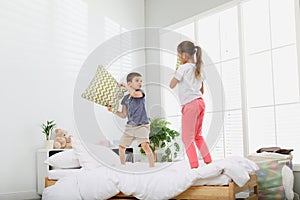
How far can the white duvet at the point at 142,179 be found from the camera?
7.21ft

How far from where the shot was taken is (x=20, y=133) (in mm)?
3434

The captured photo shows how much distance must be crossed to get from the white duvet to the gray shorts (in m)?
0.18

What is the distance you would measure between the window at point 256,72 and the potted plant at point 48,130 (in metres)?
1.26

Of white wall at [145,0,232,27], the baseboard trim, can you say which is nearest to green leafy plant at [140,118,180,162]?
the baseboard trim

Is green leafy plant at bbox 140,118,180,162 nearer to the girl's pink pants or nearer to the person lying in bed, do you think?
the person lying in bed

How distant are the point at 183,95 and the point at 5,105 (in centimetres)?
182

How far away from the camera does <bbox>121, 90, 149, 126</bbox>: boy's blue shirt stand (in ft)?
7.80

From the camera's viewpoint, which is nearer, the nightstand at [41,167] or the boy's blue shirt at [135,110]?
the boy's blue shirt at [135,110]

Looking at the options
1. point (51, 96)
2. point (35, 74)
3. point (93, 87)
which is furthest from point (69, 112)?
point (93, 87)

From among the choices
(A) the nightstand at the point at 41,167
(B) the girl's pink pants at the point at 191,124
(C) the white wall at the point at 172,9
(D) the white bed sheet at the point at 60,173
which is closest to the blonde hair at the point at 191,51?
(B) the girl's pink pants at the point at 191,124

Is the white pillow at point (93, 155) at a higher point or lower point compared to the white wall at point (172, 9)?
lower

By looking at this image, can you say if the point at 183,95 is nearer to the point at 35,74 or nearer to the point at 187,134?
the point at 187,134

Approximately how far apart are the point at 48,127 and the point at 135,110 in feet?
4.73

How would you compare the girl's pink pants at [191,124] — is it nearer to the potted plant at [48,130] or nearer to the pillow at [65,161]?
the pillow at [65,161]
